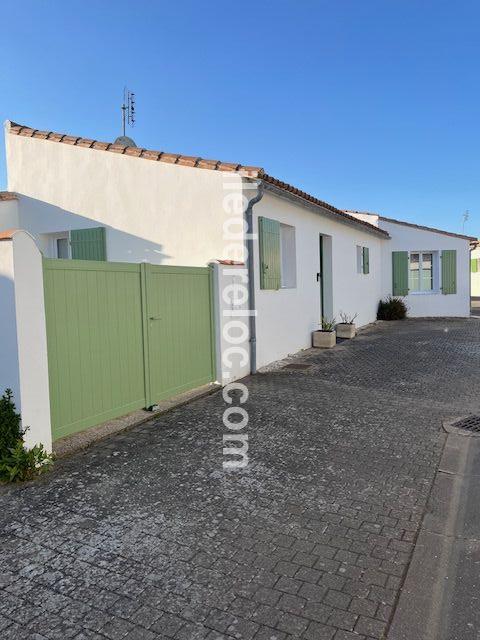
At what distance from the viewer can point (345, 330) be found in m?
12.4

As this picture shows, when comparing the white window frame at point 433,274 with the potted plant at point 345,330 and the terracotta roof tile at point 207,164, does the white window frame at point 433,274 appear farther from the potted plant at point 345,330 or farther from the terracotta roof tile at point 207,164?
the terracotta roof tile at point 207,164

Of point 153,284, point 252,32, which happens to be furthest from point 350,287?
point 153,284

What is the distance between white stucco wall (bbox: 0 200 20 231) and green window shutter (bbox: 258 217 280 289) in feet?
18.8

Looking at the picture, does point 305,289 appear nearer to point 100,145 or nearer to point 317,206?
point 317,206

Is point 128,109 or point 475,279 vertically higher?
point 128,109

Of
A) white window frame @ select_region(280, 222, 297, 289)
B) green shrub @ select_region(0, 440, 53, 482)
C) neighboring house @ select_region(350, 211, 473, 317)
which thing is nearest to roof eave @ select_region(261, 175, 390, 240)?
white window frame @ select_region(280, 222, 297, 289)

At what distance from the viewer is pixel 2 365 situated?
404 centimetres

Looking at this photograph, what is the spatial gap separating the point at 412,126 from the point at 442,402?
32.6 ft

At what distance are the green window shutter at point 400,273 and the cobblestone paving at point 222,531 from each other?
40.3 ft

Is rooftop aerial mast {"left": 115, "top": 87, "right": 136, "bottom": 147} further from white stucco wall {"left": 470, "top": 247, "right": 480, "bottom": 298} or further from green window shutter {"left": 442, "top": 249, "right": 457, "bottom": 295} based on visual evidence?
white stucco wall {"left": 470, "top": 247, "right": 480, "bottom": 298}

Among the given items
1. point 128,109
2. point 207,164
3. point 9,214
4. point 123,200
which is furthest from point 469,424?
point 128,109

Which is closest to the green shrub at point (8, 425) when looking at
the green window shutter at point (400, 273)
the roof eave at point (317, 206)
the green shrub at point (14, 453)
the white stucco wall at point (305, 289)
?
the green shrub at point (14, 453)

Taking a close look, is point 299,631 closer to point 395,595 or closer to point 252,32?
point 395,595

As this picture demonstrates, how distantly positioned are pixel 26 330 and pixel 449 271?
1618 cm
